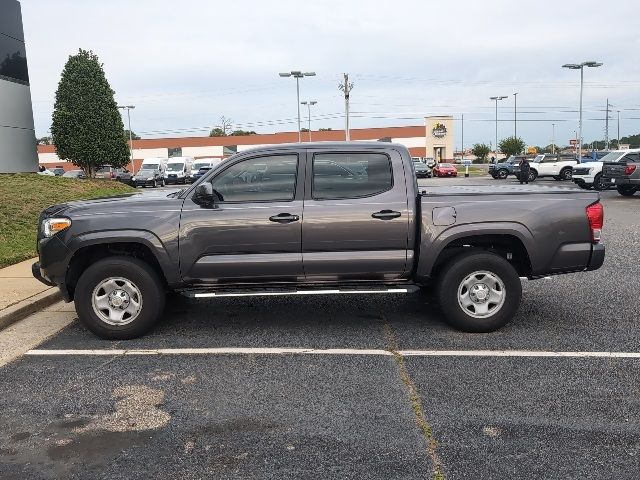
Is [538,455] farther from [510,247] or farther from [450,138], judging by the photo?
[450,138]

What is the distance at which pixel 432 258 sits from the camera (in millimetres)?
5535

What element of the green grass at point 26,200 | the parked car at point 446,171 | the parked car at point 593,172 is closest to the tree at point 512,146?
the parked car at point 446,171

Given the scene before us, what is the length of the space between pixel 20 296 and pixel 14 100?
15253 mm

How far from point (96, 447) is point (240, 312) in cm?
313

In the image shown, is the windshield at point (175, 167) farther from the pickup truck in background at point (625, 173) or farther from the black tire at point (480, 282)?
the black tire at point (480, 282)

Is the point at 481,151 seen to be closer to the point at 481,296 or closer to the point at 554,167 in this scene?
the point at 554,167

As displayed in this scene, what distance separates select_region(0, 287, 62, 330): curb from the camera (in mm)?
6270

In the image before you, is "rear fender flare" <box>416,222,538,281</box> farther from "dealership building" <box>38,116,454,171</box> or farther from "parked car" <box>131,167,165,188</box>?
"dealership building" <box>38,116,454,171</box>

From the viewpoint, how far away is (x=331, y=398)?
13.9 ft

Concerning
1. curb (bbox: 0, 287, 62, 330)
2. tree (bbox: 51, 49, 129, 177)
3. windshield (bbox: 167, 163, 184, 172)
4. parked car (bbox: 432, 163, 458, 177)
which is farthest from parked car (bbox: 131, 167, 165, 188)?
curb (bbox: 0, 287, 62, 330)

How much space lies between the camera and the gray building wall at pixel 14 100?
19.3 metres

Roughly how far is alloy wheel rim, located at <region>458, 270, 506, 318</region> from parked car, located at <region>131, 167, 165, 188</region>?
37585 millimetres

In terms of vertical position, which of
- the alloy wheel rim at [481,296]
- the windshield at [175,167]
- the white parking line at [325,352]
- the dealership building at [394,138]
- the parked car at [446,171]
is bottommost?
the parked car at [446,171]

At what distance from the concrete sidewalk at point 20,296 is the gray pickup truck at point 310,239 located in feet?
3.54
